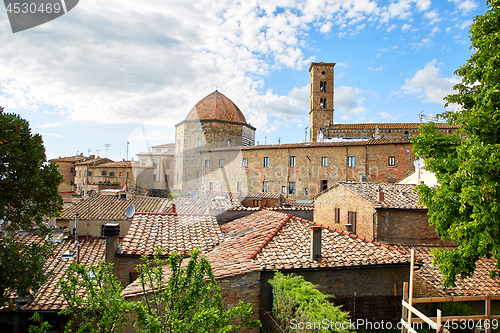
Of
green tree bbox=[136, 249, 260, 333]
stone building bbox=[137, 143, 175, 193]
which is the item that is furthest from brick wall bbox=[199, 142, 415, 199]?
green tree bbox=[136, 249, 260, 333]

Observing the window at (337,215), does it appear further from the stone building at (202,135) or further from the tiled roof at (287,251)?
the stone building at (202,135)

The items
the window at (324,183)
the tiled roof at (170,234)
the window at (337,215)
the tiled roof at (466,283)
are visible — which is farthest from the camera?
the window at (324,183)

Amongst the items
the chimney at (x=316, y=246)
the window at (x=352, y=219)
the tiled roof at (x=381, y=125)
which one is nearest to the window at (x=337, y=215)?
the window at (x=352, y=219)

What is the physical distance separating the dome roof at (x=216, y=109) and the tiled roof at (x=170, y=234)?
99.5 ft

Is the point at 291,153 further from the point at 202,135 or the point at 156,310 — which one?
the point at 156,310

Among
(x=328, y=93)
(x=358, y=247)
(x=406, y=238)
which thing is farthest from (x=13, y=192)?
(x=328, y=93)

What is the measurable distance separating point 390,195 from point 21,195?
13.5m

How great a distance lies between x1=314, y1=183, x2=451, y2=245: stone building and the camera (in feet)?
41.6

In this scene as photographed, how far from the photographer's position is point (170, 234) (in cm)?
1098

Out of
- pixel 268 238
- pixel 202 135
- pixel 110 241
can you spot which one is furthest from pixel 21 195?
pixel 202 135

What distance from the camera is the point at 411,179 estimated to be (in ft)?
62.4

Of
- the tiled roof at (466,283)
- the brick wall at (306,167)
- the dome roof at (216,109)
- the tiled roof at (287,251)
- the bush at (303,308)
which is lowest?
the tiled roof at (466,283)

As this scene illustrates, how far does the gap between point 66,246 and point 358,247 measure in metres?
11.8

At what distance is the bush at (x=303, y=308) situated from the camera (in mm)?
4684
